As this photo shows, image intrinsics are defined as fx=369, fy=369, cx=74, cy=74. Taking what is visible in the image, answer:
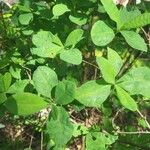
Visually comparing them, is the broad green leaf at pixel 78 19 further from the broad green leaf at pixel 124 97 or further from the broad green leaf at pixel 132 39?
the broad green leaf at pixel 124 97

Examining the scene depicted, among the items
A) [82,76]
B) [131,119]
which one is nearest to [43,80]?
[82,76]

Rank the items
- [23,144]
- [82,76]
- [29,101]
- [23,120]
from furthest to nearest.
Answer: [23,144] → [23,120] → [82,76] → [29,101]

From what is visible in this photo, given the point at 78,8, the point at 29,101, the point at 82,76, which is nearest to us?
the point at 29,101

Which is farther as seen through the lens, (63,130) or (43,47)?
(43,47)

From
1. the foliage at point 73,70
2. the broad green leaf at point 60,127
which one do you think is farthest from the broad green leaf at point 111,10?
the broad green leaf at point 60,127

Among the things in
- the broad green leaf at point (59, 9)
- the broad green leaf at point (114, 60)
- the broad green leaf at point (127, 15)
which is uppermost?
the broad green leaf at point (127, 15)

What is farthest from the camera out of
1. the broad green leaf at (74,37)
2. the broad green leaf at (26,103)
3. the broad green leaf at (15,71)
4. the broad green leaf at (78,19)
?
the broad green leaf at (15,71)

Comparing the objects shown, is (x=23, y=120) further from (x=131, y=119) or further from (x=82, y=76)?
(x=131, y=119)
